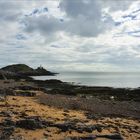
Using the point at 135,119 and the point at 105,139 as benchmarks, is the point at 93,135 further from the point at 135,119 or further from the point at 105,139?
the point at 135,119

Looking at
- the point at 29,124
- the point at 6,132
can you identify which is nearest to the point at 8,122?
the point at 29,124

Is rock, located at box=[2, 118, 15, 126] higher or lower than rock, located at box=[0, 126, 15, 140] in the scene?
higher

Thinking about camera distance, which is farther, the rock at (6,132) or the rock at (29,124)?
the rock at (29,124)

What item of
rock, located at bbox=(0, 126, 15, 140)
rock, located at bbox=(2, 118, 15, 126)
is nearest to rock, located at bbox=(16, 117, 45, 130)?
rock, located at bbox=(2, 118, 15, 126)

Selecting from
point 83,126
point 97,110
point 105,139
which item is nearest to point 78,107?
point 97,110

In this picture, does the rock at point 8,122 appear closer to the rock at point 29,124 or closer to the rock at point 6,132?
the rock at point 29,124

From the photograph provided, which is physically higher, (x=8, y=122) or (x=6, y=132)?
(x=8, y=122)

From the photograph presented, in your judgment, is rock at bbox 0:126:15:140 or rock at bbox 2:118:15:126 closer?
rock at bbox 0:126:15:140

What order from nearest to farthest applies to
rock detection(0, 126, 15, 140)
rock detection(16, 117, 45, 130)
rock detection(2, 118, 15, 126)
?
rock detection(0, 126, 15, 140) < rock detection(16, 117, 45, 130) < rock detection(2, 118, 15, 126)

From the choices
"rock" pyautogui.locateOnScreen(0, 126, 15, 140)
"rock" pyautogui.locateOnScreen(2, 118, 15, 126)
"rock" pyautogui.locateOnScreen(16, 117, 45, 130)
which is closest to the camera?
"rock" pyautogui.locateOnScreen(0, 126, 15, 140)

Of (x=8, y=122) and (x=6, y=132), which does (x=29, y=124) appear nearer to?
(x=8, y=122)

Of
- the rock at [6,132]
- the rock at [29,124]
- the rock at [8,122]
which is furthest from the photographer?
the rock at [8,122]

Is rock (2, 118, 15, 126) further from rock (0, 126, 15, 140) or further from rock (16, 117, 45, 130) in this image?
rock (0, 126, 15, 140)

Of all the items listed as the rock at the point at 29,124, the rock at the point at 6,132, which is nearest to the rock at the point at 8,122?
the rock at the point at 29,124
